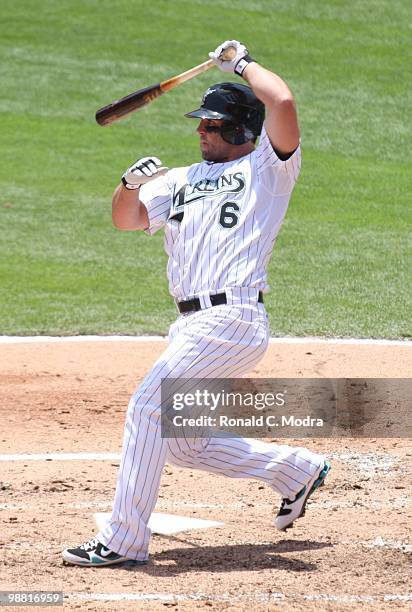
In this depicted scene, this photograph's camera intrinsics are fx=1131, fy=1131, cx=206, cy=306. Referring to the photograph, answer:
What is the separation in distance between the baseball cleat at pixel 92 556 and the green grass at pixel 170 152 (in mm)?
4288

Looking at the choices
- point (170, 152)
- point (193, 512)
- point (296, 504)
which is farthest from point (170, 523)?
point (170, 152)

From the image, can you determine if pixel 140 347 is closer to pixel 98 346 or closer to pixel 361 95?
pixel 98 346

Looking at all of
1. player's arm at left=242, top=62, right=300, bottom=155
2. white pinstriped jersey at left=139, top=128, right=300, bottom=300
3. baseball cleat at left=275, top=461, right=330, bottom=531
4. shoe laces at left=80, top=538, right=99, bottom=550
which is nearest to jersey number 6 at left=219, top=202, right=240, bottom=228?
white pinstriped jersey at left=139, top=128, right=300, bottom=300

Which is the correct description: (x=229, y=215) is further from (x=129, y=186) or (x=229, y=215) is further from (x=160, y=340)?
(x=160, y=340)

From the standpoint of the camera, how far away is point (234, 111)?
15.7 feet

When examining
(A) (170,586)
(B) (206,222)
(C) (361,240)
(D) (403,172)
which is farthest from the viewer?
(D) (403,172)

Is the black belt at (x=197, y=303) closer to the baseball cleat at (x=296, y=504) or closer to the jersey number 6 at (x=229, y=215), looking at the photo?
the jersey number 6 at (x=229, y=215)

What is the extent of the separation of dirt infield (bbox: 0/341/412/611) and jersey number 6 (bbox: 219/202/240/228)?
Answer: 4.50 feet

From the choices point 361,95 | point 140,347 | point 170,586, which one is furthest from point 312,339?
point 361,95

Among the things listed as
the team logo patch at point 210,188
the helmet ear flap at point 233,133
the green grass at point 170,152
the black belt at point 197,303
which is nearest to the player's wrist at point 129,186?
the team logo patch at point 210,188

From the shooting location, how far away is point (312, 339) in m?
8.45

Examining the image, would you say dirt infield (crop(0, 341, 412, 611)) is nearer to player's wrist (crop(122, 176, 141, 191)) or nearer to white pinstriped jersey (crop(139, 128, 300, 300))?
white pinstriped jersey (crop(139, 128, 300, 300))

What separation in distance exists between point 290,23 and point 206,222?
14.9 metres

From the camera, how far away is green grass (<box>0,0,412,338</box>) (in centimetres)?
950
